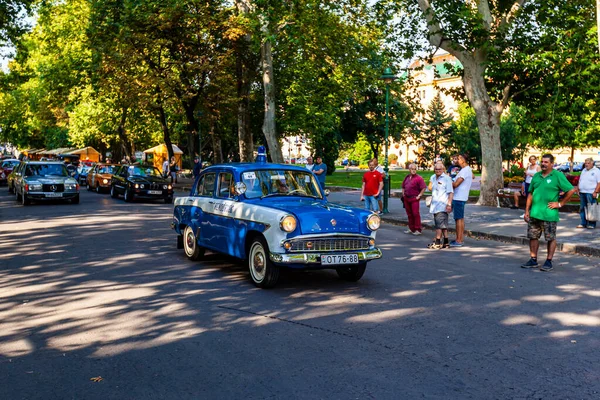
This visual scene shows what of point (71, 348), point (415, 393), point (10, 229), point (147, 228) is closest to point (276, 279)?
point (71, 348)

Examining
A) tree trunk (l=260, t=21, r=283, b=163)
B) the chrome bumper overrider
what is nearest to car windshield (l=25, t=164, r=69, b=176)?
tree trunk (l=260, t=21, r=283, b=163)

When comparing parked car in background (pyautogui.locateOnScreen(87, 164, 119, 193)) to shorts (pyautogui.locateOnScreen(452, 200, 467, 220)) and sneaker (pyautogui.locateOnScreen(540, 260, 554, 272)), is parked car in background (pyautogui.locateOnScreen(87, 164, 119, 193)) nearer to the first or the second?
shorts (pyautogui.locateOnScreen(452, 200, 467, 220))

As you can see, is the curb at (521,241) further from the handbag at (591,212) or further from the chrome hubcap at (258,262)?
the chrome hubcap at (258,262)

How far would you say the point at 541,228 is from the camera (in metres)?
10.2

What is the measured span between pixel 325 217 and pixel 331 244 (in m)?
0.37

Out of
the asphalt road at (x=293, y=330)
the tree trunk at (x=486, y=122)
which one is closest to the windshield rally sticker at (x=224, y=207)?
Result: the asphalt road at (x=293, y=330)

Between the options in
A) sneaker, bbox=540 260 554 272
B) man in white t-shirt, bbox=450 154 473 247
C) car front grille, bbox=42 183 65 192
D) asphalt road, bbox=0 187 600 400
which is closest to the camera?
asphalt road, bbox=0 187 600 400

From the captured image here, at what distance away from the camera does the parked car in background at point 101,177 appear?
31.9m

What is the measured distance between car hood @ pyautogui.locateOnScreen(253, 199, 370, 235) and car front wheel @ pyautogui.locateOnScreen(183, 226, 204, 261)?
216 cm

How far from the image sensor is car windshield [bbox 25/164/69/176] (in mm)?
24180

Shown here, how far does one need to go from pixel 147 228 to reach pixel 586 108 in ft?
51.5

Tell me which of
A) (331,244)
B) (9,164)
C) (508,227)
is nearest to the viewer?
(331,244)

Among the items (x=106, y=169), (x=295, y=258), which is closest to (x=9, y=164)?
(x=106, y=169)

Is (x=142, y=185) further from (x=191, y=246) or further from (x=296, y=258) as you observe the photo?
(x=296, y=258)
